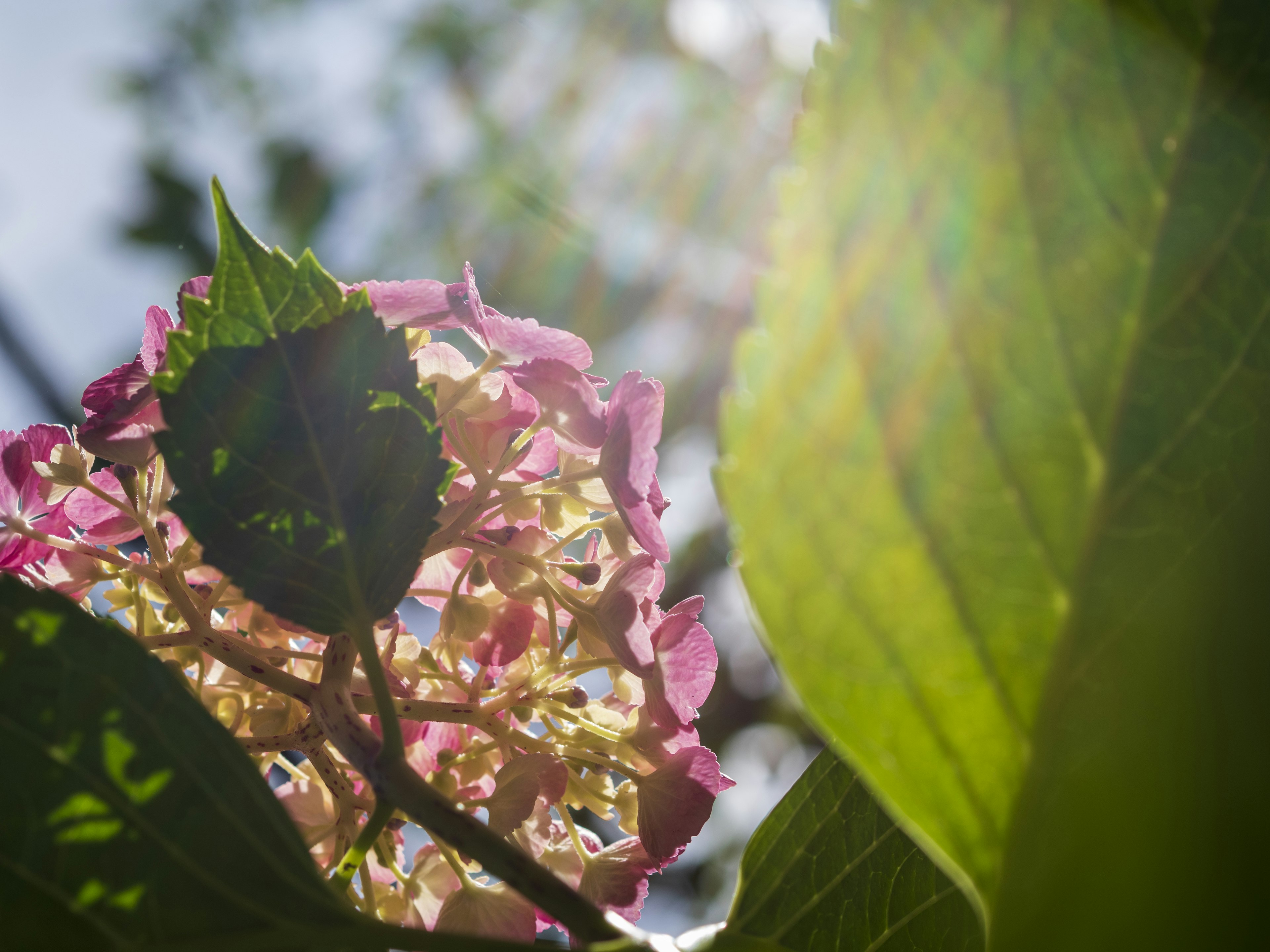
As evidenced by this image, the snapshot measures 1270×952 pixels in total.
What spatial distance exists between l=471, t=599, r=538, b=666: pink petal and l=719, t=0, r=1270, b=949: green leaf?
9.2 inches

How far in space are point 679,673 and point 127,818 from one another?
0.90ft

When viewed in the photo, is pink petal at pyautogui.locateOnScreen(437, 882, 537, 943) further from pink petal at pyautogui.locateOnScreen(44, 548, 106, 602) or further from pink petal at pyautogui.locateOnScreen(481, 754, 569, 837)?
pink petal at pyautogui.locateOnScreen(44, 548, 106, 602)

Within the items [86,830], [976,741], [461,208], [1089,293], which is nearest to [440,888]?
[86,830]

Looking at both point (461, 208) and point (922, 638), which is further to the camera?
point (461, 208)

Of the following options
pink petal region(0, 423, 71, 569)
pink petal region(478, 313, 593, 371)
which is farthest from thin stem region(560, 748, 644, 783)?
pink petal region(0, 423, 71, 569)

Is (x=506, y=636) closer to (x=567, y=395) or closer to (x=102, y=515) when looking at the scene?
(x=567, y=395)

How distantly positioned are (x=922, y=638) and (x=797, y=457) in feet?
0.25

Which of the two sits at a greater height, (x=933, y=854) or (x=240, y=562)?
(x=240, y=562)

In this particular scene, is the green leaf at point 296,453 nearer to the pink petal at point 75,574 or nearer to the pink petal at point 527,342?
the pink petal at point 527,342

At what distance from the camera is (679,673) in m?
0.51

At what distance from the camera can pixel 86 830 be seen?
33 cm

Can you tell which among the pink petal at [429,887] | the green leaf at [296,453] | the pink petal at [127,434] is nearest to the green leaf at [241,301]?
the green leaf at [296,453]

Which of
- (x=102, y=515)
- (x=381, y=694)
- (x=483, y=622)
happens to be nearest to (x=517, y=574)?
(x=483, y=622)

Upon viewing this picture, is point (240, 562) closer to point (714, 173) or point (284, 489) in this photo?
point (284, 489)
